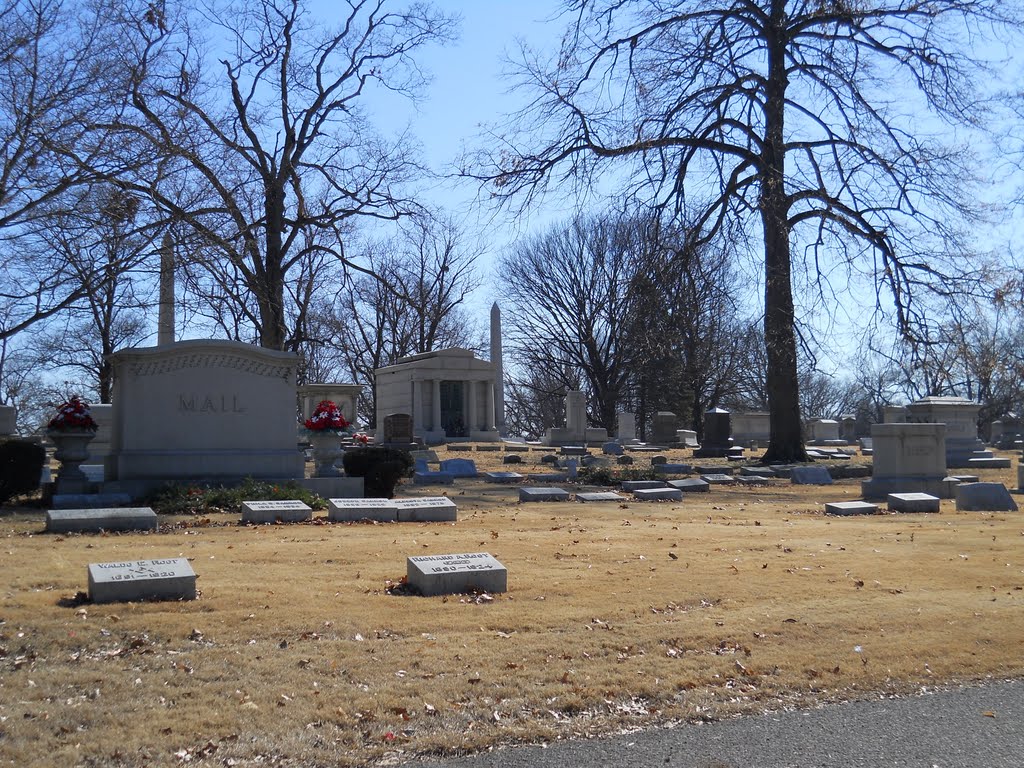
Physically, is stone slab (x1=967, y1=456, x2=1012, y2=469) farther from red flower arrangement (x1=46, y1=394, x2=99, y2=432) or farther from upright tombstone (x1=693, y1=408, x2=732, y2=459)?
red flower arrangement (x1=46, y1=394, x2=99, y2=432)

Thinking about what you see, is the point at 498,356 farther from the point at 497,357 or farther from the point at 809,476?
the point at 809,476

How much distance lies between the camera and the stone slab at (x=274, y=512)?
11617mm

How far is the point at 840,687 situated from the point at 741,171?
1804 centimetres

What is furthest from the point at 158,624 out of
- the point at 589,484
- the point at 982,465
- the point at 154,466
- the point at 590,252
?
the point at 590,252

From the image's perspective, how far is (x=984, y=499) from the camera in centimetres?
1423

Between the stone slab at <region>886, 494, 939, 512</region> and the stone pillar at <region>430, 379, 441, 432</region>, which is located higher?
the stone pillar at <region>430, 379, 441, 432</region>

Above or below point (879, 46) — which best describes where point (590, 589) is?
below

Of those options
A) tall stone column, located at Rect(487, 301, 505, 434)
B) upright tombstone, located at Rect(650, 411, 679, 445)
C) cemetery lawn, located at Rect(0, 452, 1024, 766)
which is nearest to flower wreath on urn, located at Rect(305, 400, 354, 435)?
cemetery lawn, located at Rect(0, 452, 1024, 766)

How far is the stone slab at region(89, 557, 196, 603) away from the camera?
6418 mm

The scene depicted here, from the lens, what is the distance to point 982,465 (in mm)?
25094

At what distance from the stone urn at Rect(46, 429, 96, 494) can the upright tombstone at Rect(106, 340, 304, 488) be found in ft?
1.41

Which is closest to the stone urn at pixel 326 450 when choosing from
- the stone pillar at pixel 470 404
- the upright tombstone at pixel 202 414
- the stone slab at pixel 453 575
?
the upright tombstone at pixel 202 414

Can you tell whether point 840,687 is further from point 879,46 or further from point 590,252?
point 590,252

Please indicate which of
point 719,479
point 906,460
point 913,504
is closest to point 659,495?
point 913,504
